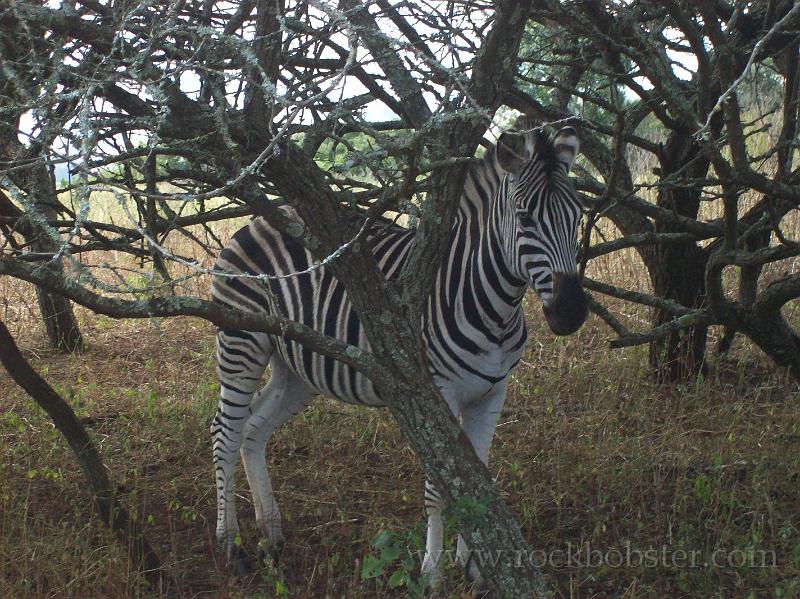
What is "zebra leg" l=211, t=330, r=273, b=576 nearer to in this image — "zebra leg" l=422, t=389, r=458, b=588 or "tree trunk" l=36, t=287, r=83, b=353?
"zebra leg" l=422, t=389, r=458, b=588

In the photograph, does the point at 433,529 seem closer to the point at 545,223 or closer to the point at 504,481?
the point at 504,481

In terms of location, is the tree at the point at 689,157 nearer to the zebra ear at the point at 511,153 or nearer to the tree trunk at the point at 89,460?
the zebra ear at the point at 511,153

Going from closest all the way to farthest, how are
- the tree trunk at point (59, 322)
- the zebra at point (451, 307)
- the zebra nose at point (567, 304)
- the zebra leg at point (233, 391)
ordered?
the zebra nose at point (567, 304) < the zebra at point (451, 307) < the zebra leg at point (233, 391) < the tree trunk at point (59, 322)

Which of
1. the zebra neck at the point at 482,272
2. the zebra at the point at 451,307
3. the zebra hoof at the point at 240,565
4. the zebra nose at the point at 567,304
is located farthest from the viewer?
the zebra hoof at the point at 240,565

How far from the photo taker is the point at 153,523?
4.77m

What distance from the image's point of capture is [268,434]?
198 inches

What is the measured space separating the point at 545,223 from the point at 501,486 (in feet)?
5.81

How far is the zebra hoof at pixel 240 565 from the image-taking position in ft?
14.3

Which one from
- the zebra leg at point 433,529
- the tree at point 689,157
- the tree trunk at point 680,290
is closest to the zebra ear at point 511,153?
the tree at point 689,157

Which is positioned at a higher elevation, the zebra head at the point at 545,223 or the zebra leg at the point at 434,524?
the zebra head at the point at 545,223

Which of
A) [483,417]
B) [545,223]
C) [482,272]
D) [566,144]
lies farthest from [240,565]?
[566,144]

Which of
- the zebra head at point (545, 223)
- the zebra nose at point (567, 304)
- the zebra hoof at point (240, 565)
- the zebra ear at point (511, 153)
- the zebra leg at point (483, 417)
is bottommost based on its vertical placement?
the zebra hoof at point (240, 565)

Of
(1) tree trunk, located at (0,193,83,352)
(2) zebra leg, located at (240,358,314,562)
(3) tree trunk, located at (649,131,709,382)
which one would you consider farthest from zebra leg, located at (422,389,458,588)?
(1) tree trunk, located at (0,193,83,352)

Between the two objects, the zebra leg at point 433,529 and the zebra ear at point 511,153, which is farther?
the zebra leg at point 433,529
